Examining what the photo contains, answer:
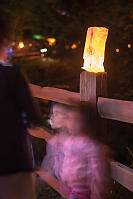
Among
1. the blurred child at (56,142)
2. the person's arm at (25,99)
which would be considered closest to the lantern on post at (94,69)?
the blurred child at (56,142)

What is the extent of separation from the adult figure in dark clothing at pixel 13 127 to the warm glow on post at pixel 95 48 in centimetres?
143

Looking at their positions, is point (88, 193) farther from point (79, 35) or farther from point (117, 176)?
point (79, 35)

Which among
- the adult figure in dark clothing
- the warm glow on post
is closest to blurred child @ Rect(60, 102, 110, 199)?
the warm glow on post

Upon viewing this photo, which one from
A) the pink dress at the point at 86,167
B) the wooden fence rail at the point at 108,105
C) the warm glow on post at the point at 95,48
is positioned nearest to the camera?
the wooden fence rail at the point at 108,105

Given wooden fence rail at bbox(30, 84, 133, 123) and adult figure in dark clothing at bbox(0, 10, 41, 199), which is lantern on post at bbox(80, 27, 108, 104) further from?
adult figure in dark clothing at bbox(0, 10, 41, 199)

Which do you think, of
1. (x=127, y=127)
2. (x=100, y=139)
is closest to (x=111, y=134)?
(x=127, y=127)

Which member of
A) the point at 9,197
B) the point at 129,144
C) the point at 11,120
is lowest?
the point at 129,144

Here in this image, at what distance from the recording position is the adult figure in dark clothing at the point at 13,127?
5.24ft

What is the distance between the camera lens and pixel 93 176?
Result: 8.57 feet

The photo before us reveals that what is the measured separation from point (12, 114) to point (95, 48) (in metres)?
1.55

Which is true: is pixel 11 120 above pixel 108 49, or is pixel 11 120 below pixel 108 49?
below

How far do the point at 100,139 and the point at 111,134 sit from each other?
3.86 m

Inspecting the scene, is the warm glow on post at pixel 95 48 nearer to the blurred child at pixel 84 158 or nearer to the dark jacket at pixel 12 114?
the blurred child at pixel 84 158

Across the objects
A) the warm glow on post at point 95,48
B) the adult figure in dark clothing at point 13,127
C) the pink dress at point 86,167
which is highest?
the warm glow on post at point 95,48
